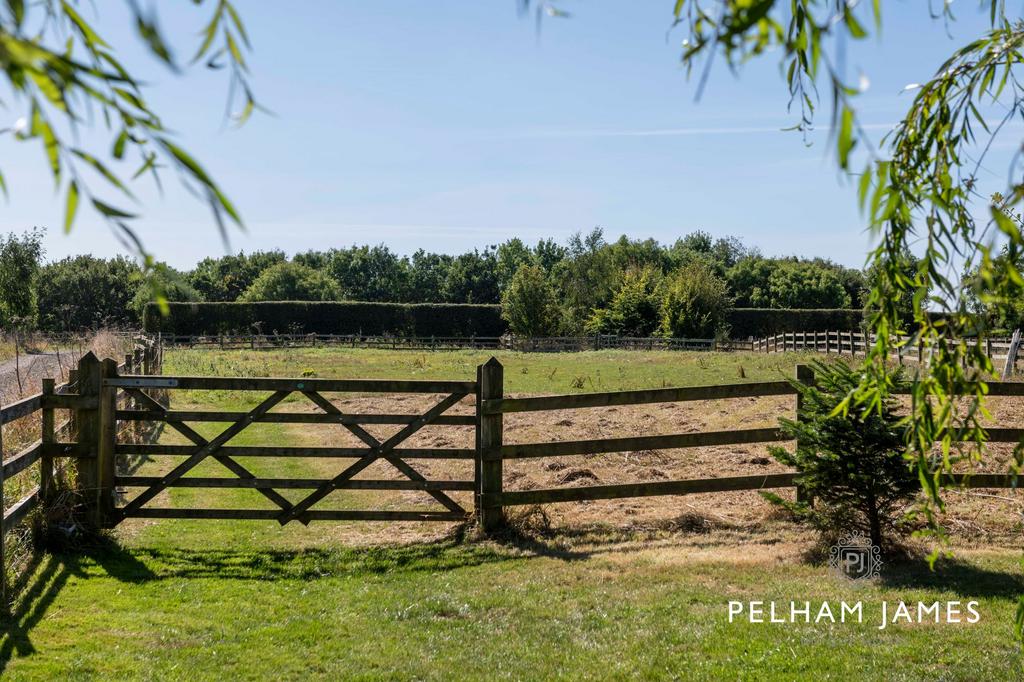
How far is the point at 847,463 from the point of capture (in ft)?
20.9

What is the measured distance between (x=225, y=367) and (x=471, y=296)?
6032 centimetres

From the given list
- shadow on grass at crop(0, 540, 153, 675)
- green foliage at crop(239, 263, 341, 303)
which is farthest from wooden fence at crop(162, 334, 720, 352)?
shadow on grass at crop(0, 540, 153, 675)

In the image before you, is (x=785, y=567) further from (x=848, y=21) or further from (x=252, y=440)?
(x=252, y=440)

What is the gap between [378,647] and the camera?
16.8 ft

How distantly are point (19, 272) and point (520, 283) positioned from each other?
28.3m

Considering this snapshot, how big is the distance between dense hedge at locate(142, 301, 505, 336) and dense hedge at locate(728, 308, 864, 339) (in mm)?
16304

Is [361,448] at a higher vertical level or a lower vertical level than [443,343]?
higher

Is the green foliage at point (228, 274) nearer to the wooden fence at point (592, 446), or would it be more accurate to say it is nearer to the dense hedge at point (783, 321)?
the dense hedge at point (783, 321)

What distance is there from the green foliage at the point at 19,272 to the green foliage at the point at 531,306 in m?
27.2

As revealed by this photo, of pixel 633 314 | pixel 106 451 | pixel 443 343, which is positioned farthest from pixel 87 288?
pixel 106 451

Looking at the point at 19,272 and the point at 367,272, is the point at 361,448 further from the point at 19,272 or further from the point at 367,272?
the point at 367,272

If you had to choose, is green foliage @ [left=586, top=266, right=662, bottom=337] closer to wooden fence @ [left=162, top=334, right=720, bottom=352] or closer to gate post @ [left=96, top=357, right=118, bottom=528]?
wooden fence @ [left=162, top=334, right=720, bottom=352]

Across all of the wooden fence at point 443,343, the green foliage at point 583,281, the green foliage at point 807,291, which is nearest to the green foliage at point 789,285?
the green foliage at point 807,291

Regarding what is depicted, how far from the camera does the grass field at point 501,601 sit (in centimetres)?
472
